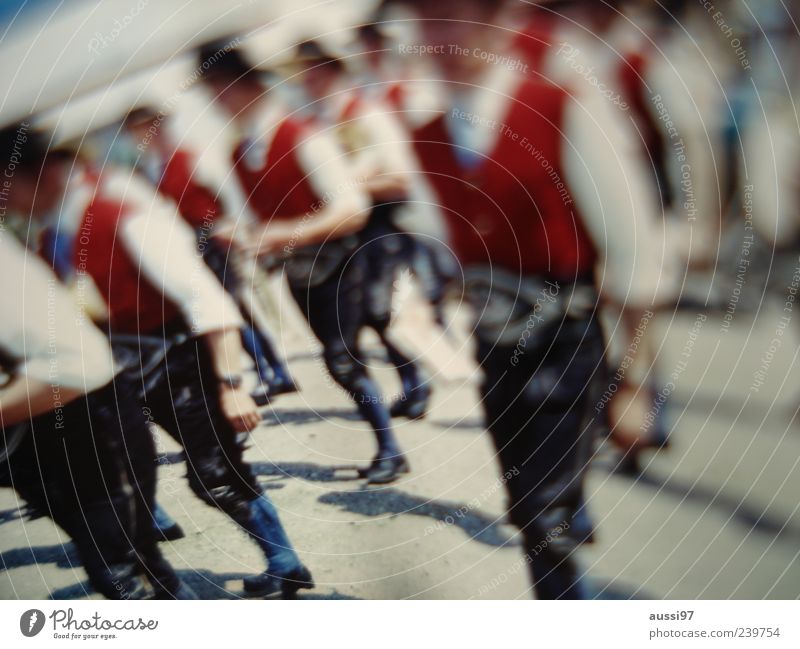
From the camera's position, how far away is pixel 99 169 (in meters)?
1.00

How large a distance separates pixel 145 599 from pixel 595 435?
80 centimetres

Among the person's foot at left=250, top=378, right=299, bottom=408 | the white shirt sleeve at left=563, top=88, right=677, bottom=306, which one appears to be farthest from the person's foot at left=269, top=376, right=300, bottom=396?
the white shirt sleeve at left=563, top=88, right=677, bottom=306

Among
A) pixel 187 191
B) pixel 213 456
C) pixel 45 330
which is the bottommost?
pixel 213 456

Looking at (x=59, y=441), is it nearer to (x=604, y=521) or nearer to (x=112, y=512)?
(x=112, y=512)

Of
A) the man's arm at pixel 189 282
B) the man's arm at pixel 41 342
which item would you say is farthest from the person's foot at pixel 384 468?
the man's arm at pixel 41 342

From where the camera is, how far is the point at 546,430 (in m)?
1.06

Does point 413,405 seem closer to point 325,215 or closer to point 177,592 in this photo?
point 325,215

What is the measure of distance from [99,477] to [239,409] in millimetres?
257

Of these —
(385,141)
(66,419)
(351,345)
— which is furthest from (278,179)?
(66,419)

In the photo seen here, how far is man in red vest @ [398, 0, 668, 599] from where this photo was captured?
0.99 m

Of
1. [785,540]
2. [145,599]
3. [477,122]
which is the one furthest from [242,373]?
[785,540]

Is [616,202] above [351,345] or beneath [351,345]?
above

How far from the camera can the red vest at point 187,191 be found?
1005 mm

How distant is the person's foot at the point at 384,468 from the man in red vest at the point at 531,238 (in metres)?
0.16
